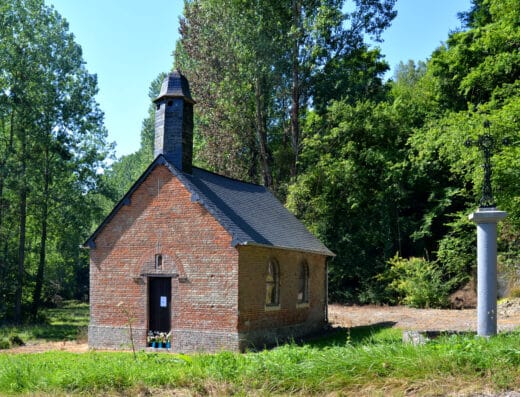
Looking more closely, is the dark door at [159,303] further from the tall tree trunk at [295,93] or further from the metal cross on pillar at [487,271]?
the tall tree trunk at [295,93]

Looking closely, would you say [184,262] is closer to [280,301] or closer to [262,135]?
[280,301]

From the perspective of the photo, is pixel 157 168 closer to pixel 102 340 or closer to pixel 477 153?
pixel 102 340

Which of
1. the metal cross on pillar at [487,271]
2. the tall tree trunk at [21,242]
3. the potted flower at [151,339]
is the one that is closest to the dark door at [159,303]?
the potted flower at [151,339]

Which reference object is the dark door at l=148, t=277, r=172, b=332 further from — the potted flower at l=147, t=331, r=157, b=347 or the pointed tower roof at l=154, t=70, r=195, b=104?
the pointed tower roof at l=154, t=70, r=195, b=104

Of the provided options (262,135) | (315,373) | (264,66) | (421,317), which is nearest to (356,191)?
(262,135)

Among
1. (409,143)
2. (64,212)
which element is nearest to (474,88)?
(409,143)

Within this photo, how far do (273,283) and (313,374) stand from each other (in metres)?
11.0

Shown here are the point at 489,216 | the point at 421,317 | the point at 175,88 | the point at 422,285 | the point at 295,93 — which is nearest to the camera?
the point at 489,216

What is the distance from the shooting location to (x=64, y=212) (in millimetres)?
34844

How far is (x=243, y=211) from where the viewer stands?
19734 mm

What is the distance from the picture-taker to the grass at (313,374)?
7.93 m

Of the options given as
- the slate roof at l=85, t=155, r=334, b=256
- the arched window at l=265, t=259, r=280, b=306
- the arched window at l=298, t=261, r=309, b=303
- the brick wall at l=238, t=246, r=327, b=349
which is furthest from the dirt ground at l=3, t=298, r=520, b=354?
the arched window at l=265, t=259, r=280, b=306

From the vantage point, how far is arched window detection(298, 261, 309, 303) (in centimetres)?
2198

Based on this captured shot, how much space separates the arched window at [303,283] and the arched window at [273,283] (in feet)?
7.80
